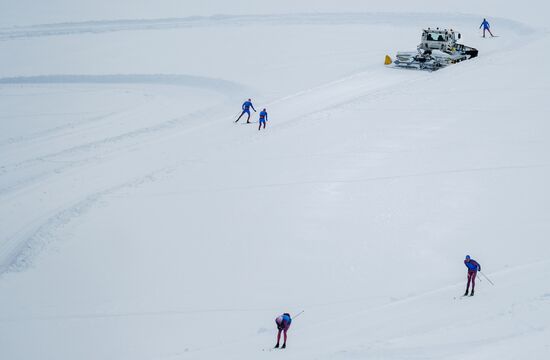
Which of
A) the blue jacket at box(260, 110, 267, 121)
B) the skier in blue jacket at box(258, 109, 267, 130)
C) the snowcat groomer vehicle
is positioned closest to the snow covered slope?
the skier in blue jacket at box(258, 109, 267, 130)

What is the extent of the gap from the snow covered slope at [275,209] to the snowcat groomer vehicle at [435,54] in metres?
0.65

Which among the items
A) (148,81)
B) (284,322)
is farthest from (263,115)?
(284,322)

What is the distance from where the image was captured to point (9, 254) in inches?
484

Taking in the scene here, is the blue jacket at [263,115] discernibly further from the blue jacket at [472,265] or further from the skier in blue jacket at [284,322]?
the skier in blue jacket at [284,322]

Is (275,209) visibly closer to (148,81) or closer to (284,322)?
(284,322)

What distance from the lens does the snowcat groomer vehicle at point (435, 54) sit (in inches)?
898

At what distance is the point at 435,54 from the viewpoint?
Result: 2289 centimetres

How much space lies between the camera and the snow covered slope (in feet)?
32.0

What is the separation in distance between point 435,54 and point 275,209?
12.9 m

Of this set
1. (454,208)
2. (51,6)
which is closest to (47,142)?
(454,208)

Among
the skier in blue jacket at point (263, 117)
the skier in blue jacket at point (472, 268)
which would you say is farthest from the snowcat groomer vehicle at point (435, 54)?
the skier in blue jacket at point (472, 268)

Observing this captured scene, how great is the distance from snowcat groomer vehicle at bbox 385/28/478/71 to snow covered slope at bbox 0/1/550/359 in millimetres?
653

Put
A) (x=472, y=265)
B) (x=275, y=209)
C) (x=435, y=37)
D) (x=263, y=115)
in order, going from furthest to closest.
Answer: (x=435, y=37) → (x=263, y=115) → (x=275, y=209) → (x=472, y=265)

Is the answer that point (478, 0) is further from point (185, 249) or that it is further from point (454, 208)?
point (185, 249)
